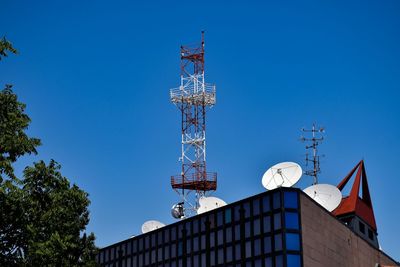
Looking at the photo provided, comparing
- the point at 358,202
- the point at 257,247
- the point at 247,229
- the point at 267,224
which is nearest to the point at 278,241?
the point at 267,224

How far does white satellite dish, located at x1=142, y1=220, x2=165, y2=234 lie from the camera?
8944 centimetres

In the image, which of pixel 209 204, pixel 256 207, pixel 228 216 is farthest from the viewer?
pixel 209 204

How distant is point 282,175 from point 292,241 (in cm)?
807

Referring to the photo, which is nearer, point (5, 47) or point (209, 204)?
point (5, 47)

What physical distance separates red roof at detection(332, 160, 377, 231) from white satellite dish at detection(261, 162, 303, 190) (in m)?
13.4

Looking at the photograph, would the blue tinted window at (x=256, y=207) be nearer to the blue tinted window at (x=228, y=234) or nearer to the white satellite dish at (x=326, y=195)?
the blue tinted window at (x=228, y=234)

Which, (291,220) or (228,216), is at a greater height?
(228,216)

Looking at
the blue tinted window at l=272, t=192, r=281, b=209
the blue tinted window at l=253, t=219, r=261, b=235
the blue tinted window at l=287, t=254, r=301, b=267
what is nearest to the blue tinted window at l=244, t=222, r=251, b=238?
the blue tinted window at l=253, t=219, r=261, b=235

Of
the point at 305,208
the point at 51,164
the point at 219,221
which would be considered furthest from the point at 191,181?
the point at 51,164

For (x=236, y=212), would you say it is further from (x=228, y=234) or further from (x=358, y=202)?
(x=358, y=202)

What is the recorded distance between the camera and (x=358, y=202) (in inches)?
3396

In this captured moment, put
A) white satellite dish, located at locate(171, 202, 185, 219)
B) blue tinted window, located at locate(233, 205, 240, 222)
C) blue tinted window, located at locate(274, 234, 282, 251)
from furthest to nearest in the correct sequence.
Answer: white satellite dish, located at locate(171, 202, 185, 219), blue tinted window, located at locate(233, 205, 240, 222), blue tinted window, located at locate(274, 234, 282, 251)

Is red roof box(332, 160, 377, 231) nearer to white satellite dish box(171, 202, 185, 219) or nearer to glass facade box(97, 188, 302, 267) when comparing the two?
glass facade box(97, 188, 302, 267)

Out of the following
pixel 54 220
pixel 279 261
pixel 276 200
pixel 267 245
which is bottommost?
pixel 54 220
